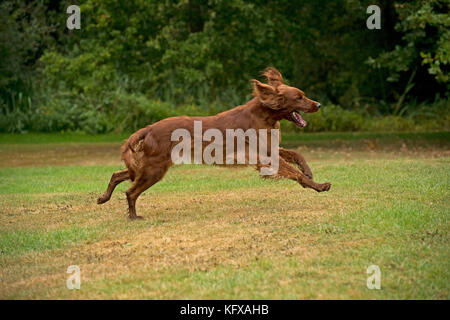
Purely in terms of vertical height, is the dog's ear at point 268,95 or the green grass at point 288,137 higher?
Answer: the dog's ear at point 268,95

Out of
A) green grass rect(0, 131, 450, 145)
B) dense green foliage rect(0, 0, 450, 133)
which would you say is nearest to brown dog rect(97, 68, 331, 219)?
green grass rect(0, 131, 450, 145)

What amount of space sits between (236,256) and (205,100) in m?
17.4

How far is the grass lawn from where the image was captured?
5.05 metres

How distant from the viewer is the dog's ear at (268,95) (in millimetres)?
8328

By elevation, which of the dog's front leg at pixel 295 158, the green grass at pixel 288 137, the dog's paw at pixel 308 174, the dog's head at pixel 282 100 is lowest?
the green grass at pixel 288 137

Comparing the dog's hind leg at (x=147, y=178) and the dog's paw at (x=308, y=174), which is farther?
the dog's paw at (x=308, y=174)

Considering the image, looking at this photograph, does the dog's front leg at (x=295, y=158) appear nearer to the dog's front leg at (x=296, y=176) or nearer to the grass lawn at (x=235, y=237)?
the dog's front leg at (x=296, y=176)

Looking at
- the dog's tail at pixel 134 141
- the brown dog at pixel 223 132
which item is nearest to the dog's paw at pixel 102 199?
the brown dog at pixel 223 132

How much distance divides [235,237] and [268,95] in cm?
249

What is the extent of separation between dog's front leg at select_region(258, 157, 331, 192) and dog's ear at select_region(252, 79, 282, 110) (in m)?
0.78

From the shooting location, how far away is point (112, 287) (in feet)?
16.8

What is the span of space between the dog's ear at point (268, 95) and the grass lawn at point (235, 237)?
4.26 feet

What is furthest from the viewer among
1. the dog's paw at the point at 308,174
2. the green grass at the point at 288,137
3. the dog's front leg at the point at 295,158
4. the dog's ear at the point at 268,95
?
the green grass at the point at 288,137
